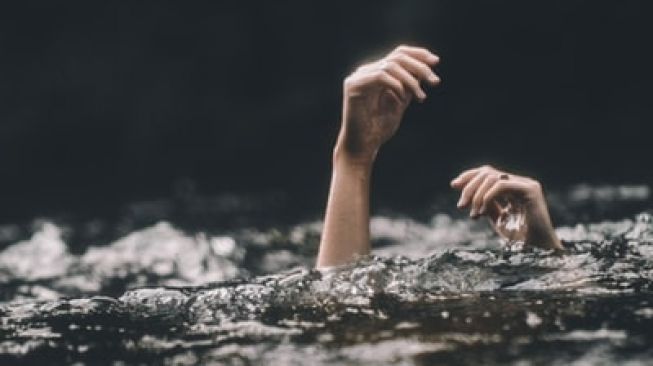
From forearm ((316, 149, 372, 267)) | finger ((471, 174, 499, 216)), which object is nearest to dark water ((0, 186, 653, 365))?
forearm ((316, 149, 372, 267))

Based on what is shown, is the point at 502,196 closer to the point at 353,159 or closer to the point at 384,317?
the point at 353,159

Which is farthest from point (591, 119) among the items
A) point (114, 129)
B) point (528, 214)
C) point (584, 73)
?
point (528, 214)

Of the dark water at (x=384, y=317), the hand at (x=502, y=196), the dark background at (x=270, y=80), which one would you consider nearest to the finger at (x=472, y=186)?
the hand at (x=502, y=196)

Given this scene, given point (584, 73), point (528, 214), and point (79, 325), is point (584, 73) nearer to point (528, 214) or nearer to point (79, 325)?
point (528, 214)

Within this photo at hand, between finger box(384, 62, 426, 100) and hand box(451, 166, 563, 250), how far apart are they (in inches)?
9.1

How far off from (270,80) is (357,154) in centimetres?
563

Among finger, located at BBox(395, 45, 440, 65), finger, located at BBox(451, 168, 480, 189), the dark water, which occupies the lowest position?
the dark water

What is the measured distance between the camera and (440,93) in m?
8.21

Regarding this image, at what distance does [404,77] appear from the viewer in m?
2.50

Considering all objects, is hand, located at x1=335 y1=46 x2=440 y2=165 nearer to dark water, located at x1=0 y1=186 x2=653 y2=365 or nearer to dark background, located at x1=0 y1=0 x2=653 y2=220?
dark water, located at x1=0 y1=186 x2=653 y2=365

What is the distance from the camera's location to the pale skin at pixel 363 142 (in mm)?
2527

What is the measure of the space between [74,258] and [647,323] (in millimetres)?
3766

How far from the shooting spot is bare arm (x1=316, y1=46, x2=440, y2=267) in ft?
8.40

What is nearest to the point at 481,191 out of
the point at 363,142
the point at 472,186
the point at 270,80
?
the point at 472,186
